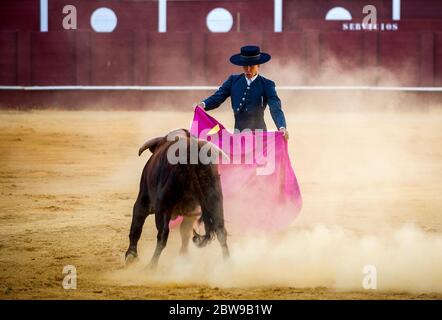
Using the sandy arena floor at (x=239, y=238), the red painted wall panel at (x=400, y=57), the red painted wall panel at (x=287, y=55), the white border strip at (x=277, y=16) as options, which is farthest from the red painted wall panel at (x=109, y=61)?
the red painted wall panel at (x=400, y=57)

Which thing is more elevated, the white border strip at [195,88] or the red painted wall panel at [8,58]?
the red painted wall panel at [8,58]

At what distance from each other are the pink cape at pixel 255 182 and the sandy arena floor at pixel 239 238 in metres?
0.19

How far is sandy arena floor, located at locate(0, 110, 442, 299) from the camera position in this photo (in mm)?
4742

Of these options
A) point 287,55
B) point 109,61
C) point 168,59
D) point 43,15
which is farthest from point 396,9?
point 43,15

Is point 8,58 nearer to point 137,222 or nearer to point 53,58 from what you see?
point 53,58

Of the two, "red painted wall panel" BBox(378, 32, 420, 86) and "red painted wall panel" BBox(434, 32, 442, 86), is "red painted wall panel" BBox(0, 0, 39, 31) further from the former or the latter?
"red painted wall panel" BBox(434, 32, 442, 86)

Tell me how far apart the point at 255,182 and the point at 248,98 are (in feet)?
1.76

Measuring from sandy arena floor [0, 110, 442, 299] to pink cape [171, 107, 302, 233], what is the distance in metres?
0.19

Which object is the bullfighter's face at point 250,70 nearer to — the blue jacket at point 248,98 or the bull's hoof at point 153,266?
the blue jacket at point 248,98

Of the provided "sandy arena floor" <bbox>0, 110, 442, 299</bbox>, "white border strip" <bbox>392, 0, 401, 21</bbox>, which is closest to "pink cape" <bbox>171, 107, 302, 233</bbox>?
"sandy arena floor" <bbox>0, 110, 442, 299</bbox>

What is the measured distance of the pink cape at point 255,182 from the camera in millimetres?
5430

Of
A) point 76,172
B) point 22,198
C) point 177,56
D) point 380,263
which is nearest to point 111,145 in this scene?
point 76,172

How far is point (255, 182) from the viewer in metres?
5.50

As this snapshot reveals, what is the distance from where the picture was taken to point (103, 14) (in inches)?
608
